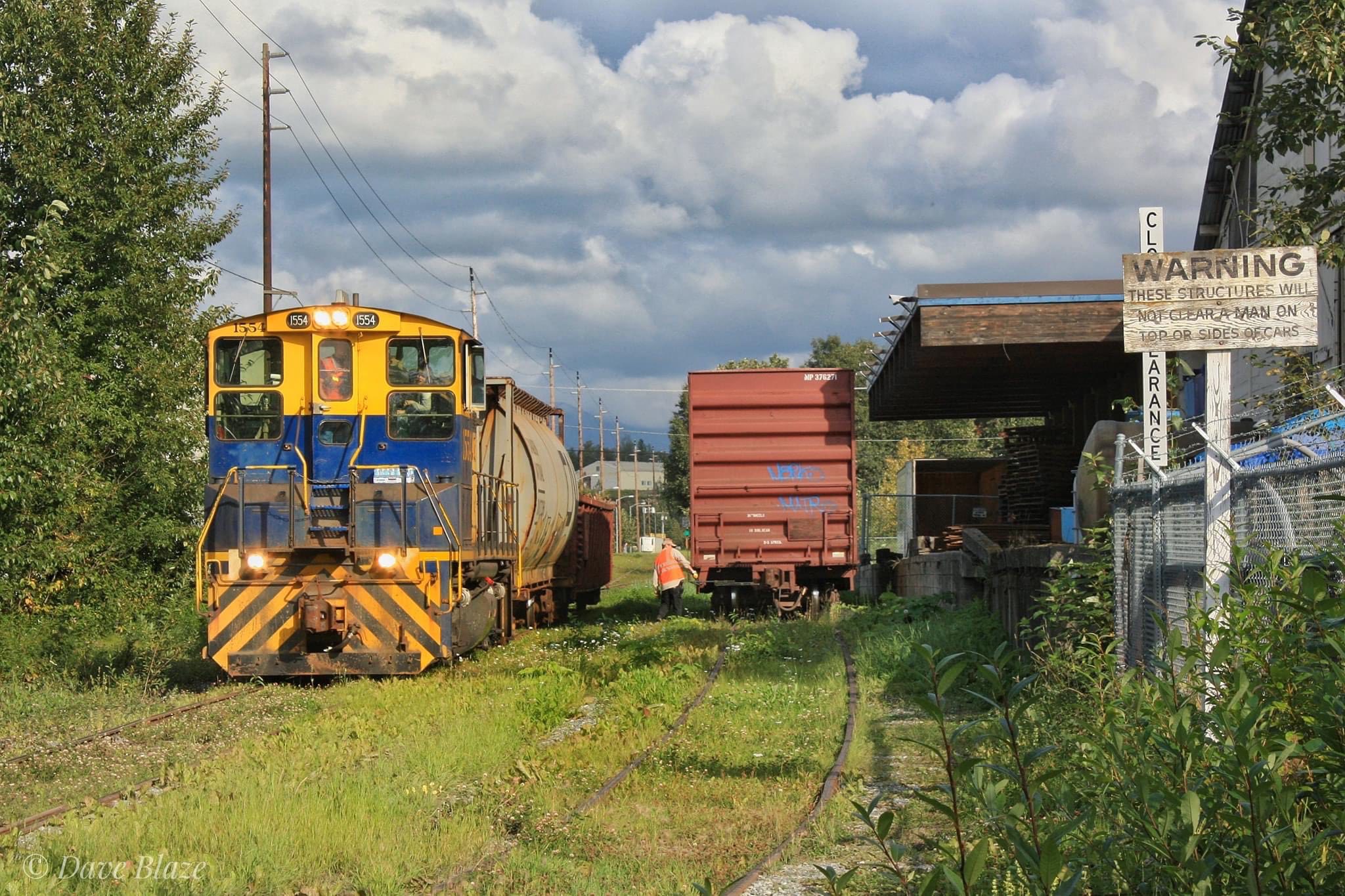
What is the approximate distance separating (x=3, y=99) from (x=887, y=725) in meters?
13.2

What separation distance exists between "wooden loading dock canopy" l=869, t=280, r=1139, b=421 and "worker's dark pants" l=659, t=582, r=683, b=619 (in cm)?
540

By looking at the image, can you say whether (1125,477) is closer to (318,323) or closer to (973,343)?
(973,343)

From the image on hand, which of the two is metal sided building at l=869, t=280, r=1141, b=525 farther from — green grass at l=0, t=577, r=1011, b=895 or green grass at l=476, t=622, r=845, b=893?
green grass at l=476, t=622, r=845, b=893

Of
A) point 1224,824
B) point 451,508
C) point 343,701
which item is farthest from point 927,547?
point 1224,824

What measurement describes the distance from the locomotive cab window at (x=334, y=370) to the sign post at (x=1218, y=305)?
8925mm

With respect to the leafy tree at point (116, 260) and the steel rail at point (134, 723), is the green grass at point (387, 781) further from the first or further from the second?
the leafy tree at point (116, 260)

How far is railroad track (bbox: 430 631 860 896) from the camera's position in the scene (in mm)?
5906

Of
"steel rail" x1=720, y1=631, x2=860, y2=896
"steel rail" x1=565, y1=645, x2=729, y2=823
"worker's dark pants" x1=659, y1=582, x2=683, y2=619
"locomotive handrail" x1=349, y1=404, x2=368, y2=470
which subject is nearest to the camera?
"steel rail" x1=720, y1=631, x2=860, y2=896

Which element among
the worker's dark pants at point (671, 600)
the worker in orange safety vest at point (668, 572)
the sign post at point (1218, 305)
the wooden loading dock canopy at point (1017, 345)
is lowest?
the worker's dark pants at point (671, 600)

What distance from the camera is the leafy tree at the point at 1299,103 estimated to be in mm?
8539

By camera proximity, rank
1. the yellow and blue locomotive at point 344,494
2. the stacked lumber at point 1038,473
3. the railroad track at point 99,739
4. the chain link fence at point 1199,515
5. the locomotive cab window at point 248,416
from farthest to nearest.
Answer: the stacked lumber at point 1038,473, the locomotive cab window at point 248,416, the yellow and blue locomotive at point 344,494, the railroad track at point 99,739, the chain link fence at point 1199,515

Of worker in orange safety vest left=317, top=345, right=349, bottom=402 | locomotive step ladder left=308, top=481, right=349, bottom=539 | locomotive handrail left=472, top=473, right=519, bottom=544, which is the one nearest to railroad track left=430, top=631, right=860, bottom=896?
locomotive handrail left=472, top=473, right=519, bottom=544

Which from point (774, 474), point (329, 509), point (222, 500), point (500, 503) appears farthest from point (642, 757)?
point (774, 474)

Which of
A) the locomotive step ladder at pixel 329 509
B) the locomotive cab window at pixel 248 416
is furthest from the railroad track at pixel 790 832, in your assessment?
the locomotive cab window at pixel 248 416
